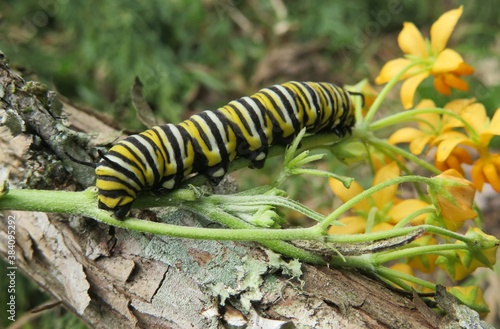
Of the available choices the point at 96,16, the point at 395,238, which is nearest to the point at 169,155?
the point at 395,238

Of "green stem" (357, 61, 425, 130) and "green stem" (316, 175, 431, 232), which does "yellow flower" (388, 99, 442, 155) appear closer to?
"green stem" (357, 61, 425, 130)

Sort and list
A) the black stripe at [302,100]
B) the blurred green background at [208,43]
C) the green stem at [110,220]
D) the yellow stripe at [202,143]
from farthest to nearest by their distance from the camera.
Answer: the blurred green background at [208,43], the black stripe at [302,100], the yellow stripe at [202,143], the green stem at [110,220]

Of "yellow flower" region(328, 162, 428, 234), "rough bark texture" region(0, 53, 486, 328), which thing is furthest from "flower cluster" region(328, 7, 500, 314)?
"rough bark texture" region(0, 53, 486, 328)

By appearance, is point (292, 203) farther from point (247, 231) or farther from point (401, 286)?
point (401, 286)

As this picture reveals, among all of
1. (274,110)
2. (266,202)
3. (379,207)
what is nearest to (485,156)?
(379,207)

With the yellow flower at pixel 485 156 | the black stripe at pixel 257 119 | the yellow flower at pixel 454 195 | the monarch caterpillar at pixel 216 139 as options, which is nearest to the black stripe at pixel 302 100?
the monarch caterpillar at pixel 216 139

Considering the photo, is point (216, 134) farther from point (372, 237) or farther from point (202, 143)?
point (372, 237)

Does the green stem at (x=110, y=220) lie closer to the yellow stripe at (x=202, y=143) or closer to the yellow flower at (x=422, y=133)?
the yellow stripe at (x=202, y=143)
